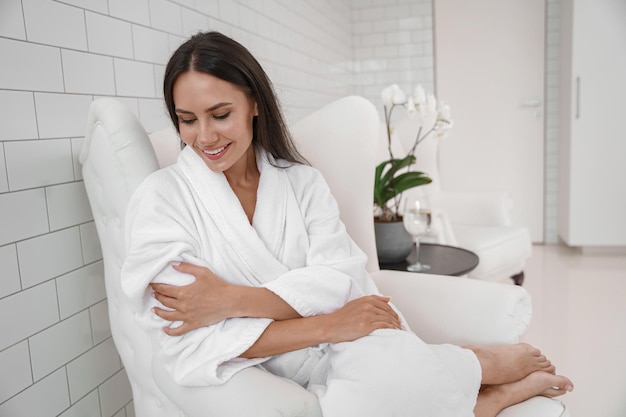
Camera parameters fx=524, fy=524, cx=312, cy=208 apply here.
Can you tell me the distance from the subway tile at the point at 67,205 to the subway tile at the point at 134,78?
34 centimetres

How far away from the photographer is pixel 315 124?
1646 mm

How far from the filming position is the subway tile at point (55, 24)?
121 centimetres

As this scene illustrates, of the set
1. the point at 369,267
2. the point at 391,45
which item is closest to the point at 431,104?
the point at 369,267

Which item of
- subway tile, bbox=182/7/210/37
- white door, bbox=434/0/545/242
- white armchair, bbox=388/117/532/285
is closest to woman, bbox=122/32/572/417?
subway tile, bbox=182/7/210/37

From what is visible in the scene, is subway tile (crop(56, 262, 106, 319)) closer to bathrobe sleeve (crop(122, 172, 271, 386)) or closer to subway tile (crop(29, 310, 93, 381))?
subway tile (crop(29, 310, 93, 381))

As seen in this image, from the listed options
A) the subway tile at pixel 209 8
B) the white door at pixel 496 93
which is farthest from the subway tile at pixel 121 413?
the white door at pixel 496 93

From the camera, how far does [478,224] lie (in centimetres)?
312

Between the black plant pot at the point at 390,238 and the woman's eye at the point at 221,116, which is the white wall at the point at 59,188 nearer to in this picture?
the woman's eye at the point at 221,116

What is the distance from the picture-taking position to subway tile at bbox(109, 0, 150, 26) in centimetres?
150

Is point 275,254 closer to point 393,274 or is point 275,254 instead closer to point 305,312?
point 305,312

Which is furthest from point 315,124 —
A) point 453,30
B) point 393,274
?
point 453,30

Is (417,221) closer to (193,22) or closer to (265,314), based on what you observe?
(265,314)

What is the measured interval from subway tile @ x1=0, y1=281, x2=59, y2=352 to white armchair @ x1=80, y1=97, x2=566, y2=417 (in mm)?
138

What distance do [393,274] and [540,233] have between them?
10.7ft
